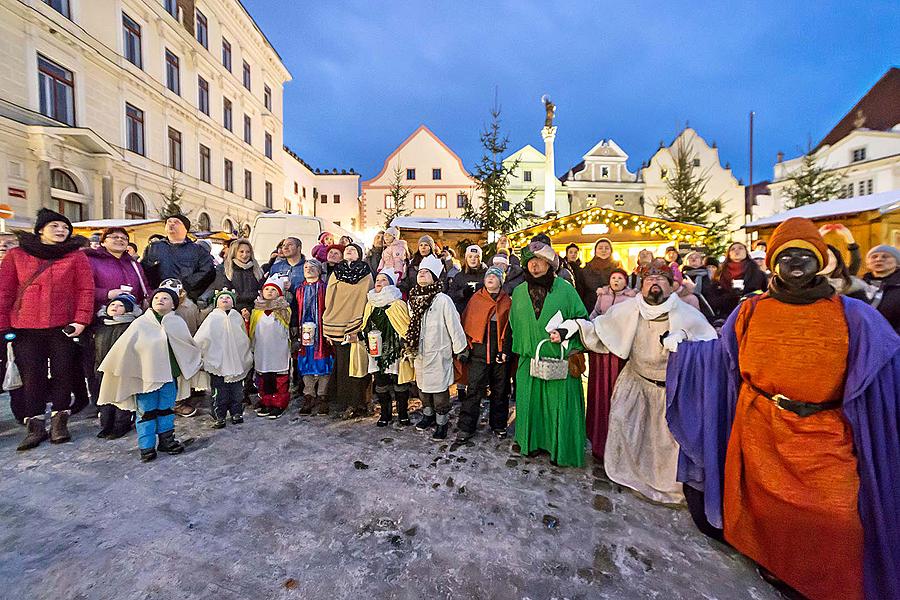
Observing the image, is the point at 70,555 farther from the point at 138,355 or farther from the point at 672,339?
the point at 672,339

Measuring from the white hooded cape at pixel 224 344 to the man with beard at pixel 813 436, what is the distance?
15.2ft

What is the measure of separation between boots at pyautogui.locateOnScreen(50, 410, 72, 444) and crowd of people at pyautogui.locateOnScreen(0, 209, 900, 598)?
2cm

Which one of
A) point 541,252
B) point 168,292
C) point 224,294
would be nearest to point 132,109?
point 224,294

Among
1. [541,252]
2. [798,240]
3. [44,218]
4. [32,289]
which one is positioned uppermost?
[44,218]

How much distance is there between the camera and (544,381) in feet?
12.7

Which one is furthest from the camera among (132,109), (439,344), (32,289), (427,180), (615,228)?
(427,180)

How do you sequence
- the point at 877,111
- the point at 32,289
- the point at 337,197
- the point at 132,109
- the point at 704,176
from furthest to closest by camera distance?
the point at 337,197 → the point at 704,176 → the point at 877,111 → the point at 132,109 → the point at 32,289

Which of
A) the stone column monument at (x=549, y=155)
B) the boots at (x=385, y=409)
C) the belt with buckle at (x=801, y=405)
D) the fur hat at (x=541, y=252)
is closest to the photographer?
the belt with buckle at (x=801, y=405)

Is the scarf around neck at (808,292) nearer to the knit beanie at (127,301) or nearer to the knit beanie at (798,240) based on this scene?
the knit beanie at (798,240)

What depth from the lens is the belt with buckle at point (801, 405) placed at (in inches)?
84.2

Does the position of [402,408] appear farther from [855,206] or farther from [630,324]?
[855,206]

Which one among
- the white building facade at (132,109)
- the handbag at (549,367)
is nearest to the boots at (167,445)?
the handbag at (549,367)

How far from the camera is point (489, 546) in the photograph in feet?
8.70

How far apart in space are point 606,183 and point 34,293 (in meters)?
33.8
